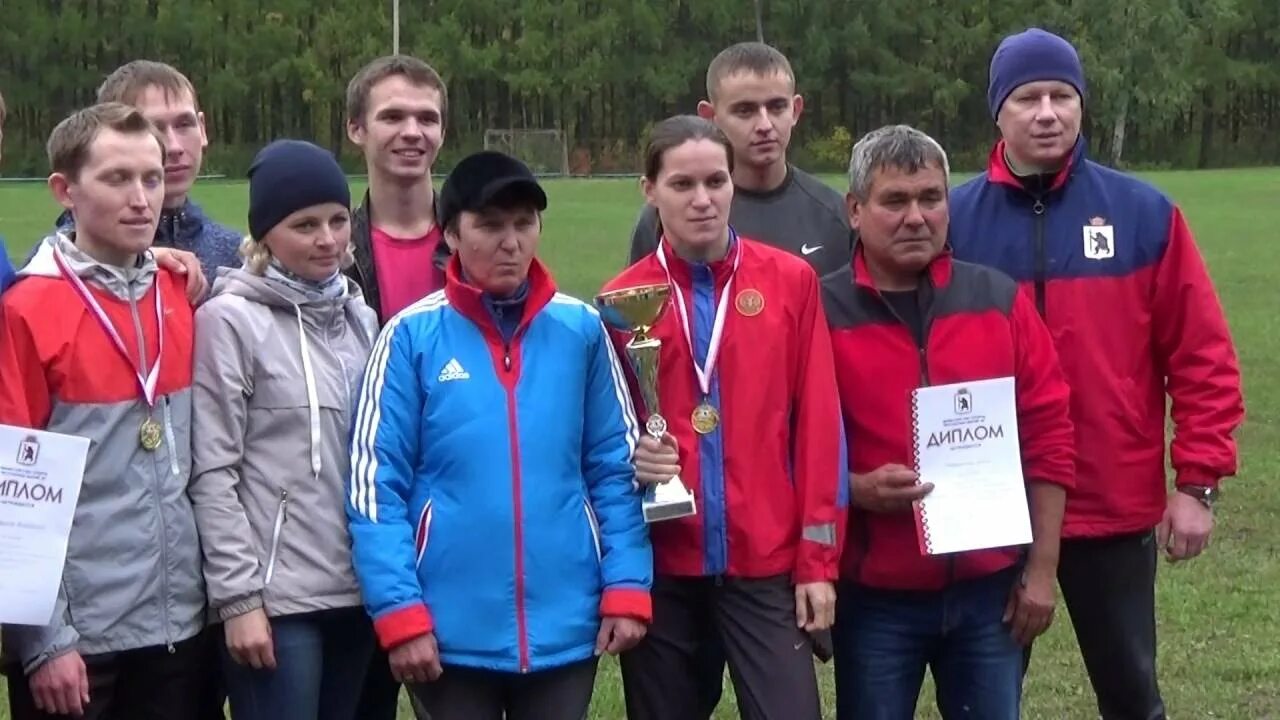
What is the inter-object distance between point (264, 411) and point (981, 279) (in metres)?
1.96

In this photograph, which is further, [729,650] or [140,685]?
[729,650]

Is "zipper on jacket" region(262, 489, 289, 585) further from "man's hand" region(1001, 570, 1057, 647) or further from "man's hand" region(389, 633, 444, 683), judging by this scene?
"man's hand" region(1001, 570, 1057, 647)

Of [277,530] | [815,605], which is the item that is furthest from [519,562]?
[815,605]

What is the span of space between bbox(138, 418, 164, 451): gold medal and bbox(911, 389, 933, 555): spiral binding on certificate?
77.5 inches

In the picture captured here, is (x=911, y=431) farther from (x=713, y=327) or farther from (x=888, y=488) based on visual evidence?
(x=713, y=327)

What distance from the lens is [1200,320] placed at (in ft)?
14.3

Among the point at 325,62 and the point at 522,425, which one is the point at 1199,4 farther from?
the point at 522,425

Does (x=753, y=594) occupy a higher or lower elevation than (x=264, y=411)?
lower

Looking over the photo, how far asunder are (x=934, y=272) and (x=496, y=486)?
1354 mm

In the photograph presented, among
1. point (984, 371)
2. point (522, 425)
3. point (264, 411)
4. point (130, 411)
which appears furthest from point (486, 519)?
point (984, 371)

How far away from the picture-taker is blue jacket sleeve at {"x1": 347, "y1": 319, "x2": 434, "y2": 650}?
370 centimetres

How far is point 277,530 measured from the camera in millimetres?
3846

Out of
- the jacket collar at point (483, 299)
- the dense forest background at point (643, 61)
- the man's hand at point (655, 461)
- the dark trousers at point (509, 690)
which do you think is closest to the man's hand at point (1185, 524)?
the man's hand at point (655, 461)

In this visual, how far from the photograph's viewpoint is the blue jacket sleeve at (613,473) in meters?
3.90
